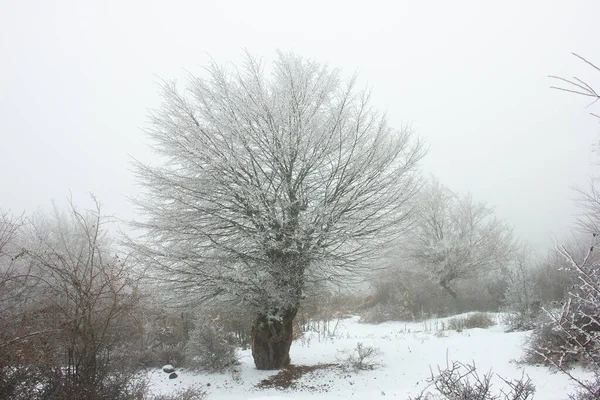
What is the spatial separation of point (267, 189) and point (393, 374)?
4.69 m

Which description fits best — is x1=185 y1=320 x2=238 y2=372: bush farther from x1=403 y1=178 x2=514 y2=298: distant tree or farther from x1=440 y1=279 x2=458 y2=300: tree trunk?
x1=440 y1=279 x2=458 y2=300: tree trunk

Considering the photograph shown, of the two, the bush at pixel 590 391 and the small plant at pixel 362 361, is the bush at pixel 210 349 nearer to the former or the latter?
the small plant at pixel 362 361

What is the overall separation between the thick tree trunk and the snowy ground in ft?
1.22

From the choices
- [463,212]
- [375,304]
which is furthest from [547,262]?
[375,304]

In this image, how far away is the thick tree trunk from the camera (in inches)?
329

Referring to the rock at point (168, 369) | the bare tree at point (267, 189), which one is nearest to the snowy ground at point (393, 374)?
the rock at point (168, 369)

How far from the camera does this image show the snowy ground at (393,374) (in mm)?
6090

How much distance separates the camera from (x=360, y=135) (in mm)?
7957

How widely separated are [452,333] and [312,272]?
5.49m

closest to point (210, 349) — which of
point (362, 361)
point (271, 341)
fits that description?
point (271, 341)

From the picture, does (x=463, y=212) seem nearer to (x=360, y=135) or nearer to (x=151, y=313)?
(x=360, y=135)

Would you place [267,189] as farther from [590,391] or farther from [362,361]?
[590,391]

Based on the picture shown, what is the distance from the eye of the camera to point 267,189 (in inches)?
311

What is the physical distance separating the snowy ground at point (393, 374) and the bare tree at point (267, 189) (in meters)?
1.35
